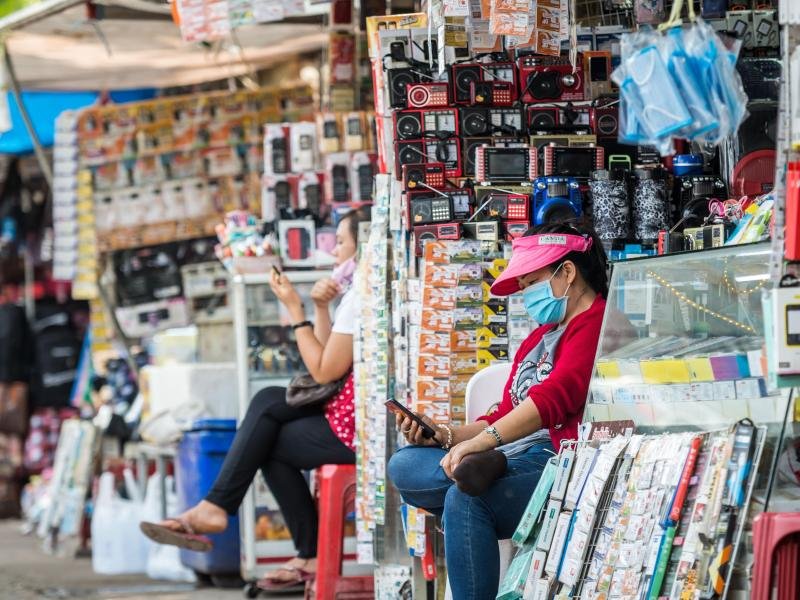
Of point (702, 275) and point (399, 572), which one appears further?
point (399, 572)

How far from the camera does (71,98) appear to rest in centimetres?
1029

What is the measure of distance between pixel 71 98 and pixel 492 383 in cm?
638

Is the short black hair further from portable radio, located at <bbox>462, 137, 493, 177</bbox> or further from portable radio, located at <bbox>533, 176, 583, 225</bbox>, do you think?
portable radio, located at <bbox>533, 176, 583, 225</bbox>

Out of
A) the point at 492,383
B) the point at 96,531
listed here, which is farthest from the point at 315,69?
the point at 492,383

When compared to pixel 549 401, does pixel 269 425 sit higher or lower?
lower

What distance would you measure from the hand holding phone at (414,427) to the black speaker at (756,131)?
1288 millimetres

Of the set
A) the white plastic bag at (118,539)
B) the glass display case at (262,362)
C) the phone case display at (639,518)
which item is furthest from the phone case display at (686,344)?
the white plastic bag at (118,539)

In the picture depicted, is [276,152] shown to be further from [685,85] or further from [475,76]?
[685,85]

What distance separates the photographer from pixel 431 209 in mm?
5004

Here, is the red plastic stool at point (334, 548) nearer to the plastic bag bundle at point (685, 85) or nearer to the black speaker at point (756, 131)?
the black speaker at point (756, 131)

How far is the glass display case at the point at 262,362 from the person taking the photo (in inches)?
274

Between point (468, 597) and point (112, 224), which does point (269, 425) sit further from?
point (112, 224)

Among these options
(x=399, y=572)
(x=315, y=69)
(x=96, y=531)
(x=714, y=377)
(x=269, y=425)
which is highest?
(x=315, y=69)

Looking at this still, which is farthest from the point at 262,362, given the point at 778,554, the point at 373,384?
the point at 778,554
